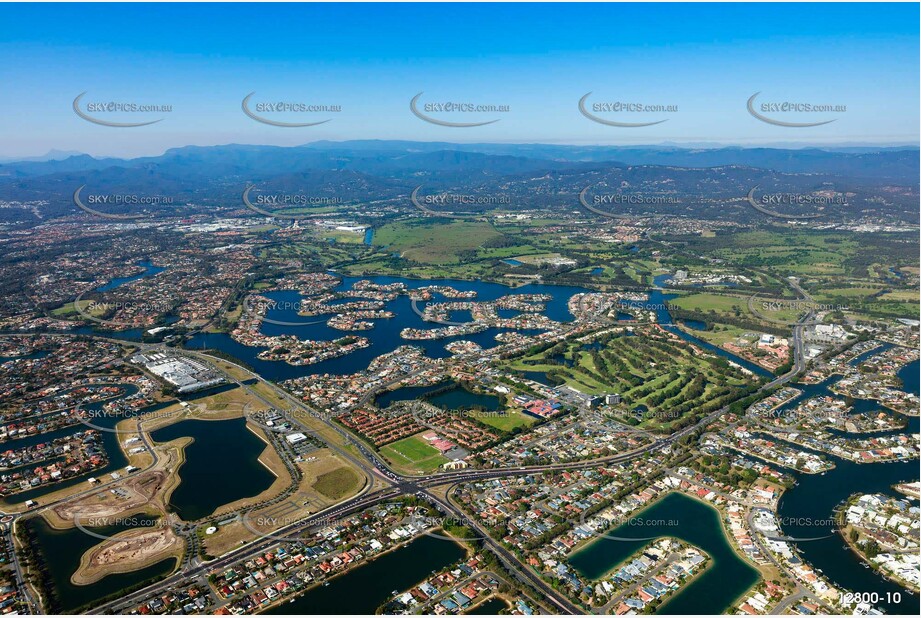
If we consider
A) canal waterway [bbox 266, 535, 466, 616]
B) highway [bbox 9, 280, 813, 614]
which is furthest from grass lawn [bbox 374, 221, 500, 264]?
canal waterway [bbox 266, 535, 466, 616]

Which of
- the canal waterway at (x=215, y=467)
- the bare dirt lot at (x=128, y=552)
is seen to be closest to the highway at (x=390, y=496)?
the bare dirt lot at (x=128, y=552)

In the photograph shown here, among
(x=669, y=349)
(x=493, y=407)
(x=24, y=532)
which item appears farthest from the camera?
(x=669, y=349)

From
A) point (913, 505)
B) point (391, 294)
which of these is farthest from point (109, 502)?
point (391, 294)

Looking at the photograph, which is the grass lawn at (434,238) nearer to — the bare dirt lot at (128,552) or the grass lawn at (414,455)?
the grass lawn at (414,455)

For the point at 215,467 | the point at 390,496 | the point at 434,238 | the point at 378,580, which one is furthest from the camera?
the point at 434,238

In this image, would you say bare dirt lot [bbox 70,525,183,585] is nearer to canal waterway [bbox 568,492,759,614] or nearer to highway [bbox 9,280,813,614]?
highway [bbox 9,280,813,614]

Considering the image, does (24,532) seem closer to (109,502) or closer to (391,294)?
(109,502)

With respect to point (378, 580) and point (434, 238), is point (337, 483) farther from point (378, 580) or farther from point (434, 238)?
point (434, 238)

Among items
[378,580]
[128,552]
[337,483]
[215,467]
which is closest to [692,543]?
[378,580]
